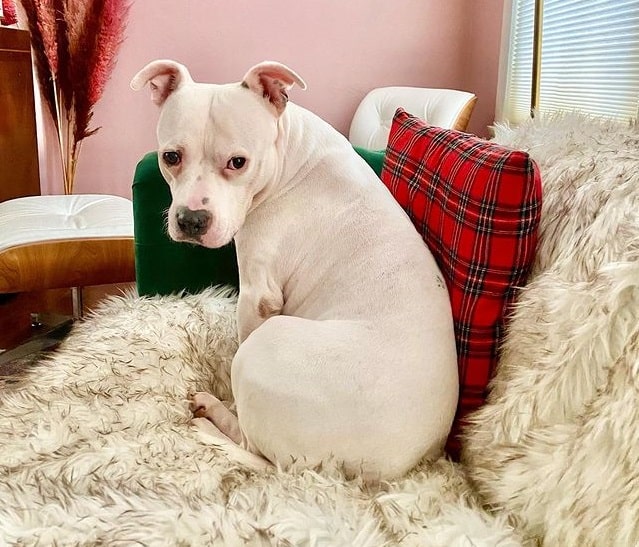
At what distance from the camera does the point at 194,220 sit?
1150mm

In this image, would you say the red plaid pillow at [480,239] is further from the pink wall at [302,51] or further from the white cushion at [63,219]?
the pink wall at [302,51]

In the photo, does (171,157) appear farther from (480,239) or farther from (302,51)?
(302,51)

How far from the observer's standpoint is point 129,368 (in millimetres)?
1205

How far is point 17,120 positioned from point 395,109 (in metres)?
1.55

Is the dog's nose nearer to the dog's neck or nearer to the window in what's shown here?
the dog's neck

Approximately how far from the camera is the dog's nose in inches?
45.3

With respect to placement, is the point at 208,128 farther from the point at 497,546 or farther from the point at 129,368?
the point at 497,546

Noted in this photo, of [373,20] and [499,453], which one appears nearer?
[499,453]

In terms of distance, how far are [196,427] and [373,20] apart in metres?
2.29

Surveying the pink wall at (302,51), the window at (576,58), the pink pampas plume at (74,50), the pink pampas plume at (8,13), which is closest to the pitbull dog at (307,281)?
the window at (576,58)

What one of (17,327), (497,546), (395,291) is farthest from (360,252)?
(17,327)

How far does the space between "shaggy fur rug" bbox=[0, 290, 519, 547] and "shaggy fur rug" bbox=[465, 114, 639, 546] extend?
64mm

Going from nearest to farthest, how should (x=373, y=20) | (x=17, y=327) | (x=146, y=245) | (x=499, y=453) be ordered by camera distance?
(x=499, y=453) → (x=146, y=245) → (x=17, y=327) → (x=373, y=20)

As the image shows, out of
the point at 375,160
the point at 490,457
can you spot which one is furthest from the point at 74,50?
the point at 490,457
